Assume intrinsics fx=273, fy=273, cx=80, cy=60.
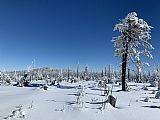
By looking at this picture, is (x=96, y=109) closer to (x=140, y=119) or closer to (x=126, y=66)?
(x=140, y=119)

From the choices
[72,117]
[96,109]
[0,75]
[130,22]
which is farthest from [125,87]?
[0,75]

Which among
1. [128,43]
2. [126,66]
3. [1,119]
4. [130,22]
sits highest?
[130,22]

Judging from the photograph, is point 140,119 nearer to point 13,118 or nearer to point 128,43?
point 13,118

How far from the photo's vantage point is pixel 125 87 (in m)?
35.1

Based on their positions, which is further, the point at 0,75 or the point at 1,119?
the point at 0,75

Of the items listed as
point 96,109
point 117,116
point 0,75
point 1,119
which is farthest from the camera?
point 0,75

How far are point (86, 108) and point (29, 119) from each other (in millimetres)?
3749

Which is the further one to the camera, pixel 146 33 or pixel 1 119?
pixel 146 33

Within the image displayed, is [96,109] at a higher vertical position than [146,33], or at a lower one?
lower

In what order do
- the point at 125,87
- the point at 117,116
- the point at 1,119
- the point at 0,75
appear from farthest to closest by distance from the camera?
the point at 0,75
the point at 125,87
the point at 117,116
the point at 1,119

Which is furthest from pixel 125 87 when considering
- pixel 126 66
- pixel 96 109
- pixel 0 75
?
pixel 0 75

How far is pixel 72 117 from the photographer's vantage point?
13.1 metres

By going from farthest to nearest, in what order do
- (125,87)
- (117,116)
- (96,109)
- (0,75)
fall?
1. (0,75)
2. (125,87)
3. (96,109)
4. (117,116)

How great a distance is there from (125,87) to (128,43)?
18.7 feet
